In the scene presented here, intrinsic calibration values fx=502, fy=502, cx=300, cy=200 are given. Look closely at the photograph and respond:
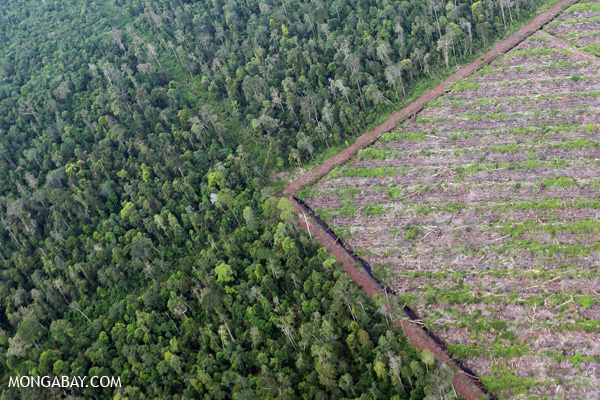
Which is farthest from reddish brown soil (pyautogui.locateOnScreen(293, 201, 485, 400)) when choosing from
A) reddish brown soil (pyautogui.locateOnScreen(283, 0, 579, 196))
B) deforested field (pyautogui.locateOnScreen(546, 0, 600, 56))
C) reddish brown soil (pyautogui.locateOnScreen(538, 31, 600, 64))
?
deforested field (pyautogui.locateOnScreen(546, 0, 600, 56))

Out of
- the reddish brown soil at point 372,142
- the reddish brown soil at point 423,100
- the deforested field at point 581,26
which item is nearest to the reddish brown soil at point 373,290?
the reddish brown soil at point 372,142

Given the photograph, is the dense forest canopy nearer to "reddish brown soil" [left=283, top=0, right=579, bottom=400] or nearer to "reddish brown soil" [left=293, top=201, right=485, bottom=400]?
"reddish brown soil" [left=293, top=201, right=485, bottom=400]

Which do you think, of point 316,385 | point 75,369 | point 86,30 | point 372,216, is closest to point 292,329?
point 316,385

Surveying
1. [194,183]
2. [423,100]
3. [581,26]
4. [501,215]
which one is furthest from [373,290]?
[581,26]

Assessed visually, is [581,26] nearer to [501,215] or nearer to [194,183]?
[501,215]

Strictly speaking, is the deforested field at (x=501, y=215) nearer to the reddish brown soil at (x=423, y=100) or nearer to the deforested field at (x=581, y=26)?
the reddish brown soil at (x=423, y=100)
